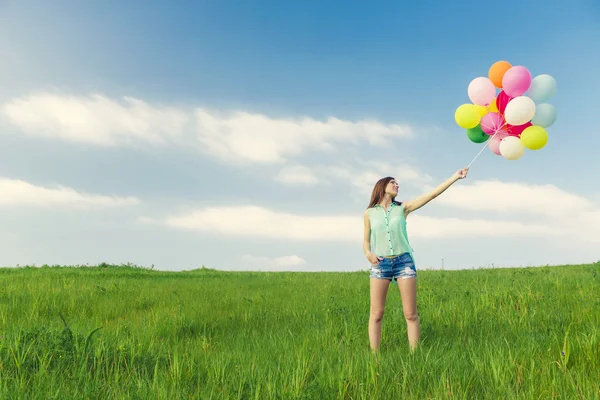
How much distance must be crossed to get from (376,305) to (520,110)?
4.03 meters

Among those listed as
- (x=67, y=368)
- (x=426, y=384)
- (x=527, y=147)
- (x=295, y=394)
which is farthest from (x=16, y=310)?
(x=527, y=147)

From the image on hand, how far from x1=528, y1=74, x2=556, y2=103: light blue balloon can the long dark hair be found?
3.58m

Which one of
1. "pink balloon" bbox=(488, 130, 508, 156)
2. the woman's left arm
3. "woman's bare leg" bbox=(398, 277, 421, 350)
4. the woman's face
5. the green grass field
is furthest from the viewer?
"pink balloon" bbox=(488, 130, 508, 156)

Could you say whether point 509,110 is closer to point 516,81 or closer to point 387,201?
point 516,81

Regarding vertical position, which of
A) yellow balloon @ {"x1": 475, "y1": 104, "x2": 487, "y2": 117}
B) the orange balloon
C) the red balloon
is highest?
the orange balloon

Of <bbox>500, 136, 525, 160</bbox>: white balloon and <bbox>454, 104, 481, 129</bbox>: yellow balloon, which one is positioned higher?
<bbox>454, 104, 481, 129</bbox>: yellow balloon

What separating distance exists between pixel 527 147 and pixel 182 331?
6561 millimetres

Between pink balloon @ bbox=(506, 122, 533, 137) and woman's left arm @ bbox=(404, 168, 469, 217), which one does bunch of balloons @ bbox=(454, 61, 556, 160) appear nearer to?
pink balloon @ bbox=(506, 122, 533, 137)

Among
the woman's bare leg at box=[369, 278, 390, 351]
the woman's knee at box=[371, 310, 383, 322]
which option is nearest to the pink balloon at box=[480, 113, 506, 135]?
the woman's bare leg at box=[369, 278, 390, 351]

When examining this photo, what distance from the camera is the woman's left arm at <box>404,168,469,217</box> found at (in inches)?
244

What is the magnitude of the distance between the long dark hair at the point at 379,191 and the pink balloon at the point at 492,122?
2.64 metres

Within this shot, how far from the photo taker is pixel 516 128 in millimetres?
7926

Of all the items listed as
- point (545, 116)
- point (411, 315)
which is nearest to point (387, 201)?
point (411, 315)

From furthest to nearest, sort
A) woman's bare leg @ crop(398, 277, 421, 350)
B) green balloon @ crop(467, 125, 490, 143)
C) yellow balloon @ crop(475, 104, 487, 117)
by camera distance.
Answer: green balloon @ crop(467, 125, 490, 143)
yellow balloon @ crop(475, 104, 487, 117)
woman's bare leg @ crop(398, 277, 421, 350)
